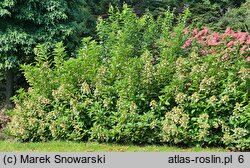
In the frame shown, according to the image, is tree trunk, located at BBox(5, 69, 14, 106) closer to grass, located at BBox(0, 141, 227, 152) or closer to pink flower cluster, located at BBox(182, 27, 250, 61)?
grass, located at BBox(0, 141, 227, 152)

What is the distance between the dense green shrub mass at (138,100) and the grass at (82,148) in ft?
0.43

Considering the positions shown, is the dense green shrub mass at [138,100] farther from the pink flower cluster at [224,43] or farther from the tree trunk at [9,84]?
the tree trunk at [9,84]

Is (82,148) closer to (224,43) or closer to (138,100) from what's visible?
(138,100)

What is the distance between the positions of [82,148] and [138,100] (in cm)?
112

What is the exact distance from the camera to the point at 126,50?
6652mm

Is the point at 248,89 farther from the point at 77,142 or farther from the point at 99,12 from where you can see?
the point at 99,12

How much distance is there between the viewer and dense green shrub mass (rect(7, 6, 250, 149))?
226 inches

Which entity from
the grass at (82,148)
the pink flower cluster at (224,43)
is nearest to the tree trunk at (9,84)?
the grass at (82,148)

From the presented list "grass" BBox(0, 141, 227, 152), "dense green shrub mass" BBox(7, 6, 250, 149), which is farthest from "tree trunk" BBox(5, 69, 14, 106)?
"grass" BBox(0, 141, 227, 152)

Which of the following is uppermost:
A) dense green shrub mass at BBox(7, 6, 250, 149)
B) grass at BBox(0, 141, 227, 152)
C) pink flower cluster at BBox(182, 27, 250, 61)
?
pink flower cluster at BBox(182, 27, 250, 61)

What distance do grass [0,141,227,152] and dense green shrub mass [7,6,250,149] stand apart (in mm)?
130

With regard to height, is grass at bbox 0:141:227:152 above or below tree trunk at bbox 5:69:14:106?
below

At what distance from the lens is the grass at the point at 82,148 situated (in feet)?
18.9

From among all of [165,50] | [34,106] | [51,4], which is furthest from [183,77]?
[51,4]
